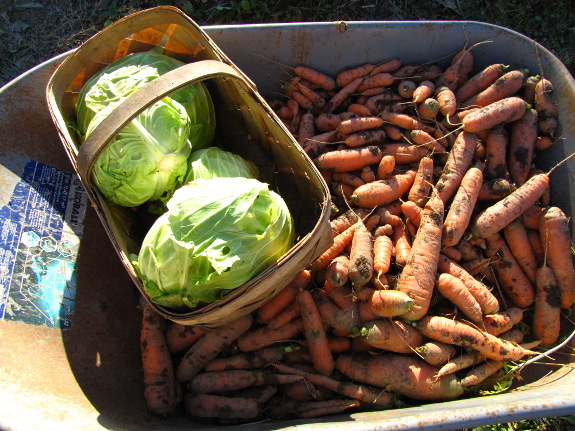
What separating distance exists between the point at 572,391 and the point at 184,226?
2045 millimetres

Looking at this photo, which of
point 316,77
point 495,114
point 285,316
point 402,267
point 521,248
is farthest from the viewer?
point 316,77

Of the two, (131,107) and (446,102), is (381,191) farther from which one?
(131,107)

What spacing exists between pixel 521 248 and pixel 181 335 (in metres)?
2.30

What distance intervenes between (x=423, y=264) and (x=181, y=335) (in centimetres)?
156

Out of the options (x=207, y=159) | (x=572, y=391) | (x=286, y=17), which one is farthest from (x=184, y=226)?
(x=286, y=17)

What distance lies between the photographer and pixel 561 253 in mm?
2756

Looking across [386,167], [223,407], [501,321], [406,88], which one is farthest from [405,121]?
[223,407]

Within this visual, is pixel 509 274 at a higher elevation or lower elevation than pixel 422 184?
lower

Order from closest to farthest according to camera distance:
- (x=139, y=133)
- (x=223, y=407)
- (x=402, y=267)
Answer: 1. (x=139, y=133)
2. (x=223, y=407)
3. (x=402, y=267)

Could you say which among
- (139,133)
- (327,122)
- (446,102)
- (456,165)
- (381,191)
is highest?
(139,133)

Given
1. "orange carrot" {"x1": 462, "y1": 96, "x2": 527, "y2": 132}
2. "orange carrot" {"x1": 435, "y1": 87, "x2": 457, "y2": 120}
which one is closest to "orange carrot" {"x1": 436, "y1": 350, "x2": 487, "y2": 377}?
"orange carrot" {"x1": 462, "y1": 96, "x2": 527, "y2": 132}

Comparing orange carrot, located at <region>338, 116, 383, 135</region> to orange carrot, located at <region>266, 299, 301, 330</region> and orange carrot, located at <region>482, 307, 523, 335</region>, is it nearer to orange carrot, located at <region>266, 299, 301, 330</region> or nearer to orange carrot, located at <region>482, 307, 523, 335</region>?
orange carrot, located at <region>266, 299, 301, 330</region>

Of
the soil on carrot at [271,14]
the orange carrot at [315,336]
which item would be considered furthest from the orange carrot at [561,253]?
the soil on carrot at [271,14]

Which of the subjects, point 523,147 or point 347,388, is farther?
point 523,147
